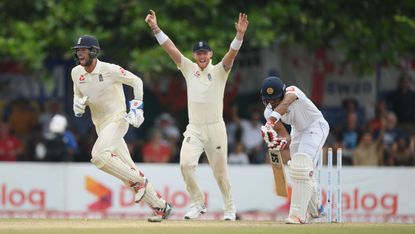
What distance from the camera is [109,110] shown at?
11.9 m

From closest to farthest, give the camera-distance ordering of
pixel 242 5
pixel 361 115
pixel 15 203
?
pixel 15 203 → pixel 242 5 → pixel 361 115

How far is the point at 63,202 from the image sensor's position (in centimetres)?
1636

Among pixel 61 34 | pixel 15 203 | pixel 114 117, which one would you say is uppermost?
pixel 61 34

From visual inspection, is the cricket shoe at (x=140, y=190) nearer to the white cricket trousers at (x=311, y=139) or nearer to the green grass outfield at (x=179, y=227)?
the green grass outfield at (x=179, y=227)

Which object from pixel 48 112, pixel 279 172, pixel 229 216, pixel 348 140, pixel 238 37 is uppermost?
pixel 238 37

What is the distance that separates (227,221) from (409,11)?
27.2 ft

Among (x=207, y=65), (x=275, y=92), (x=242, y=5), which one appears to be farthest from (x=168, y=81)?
(x=275, y=92)

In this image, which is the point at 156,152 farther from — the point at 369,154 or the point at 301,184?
the point at 301,184

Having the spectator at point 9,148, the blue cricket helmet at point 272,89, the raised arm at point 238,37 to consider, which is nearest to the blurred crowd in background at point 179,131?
the spectator at point 9,148

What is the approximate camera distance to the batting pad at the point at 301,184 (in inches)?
449

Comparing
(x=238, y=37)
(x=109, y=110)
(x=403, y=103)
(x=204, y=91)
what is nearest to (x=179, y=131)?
(x=403, y=103)

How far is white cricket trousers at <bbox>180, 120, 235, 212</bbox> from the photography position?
40.8 ft

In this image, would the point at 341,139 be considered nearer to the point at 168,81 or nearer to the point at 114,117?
the point at 168,81

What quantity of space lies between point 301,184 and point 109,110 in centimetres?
205
